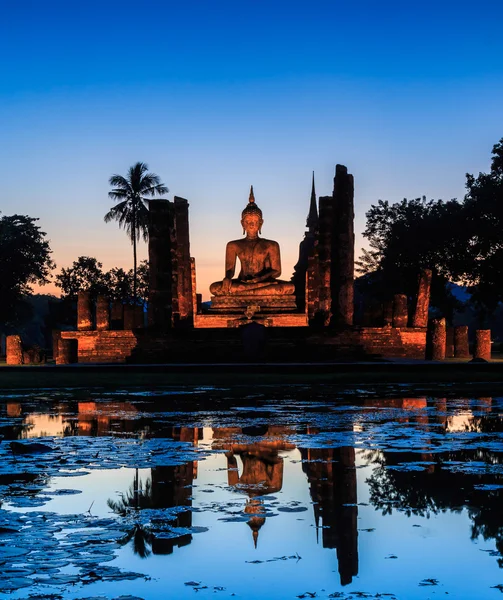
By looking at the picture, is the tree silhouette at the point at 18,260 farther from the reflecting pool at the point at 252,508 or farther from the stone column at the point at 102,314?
the reflecting pool at the point at 252,508

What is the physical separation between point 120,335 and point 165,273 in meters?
Answer: 2.30

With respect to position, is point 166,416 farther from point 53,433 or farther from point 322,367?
point 322,367

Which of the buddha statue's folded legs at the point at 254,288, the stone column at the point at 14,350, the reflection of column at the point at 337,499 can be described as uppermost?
the buddha statue's folded legs at the point at 254,288

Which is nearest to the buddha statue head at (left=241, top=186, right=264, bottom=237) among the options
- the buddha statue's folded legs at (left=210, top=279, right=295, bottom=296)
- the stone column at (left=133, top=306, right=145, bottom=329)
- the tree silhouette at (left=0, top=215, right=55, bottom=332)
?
the buddha statue's folded legs at (left=210, top=279, right=295, bottom=296)

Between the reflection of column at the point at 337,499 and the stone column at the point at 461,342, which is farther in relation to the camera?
the stone column at the point at 461,342

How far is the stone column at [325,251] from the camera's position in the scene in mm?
31234

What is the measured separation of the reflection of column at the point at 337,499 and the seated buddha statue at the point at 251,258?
26.3 meters

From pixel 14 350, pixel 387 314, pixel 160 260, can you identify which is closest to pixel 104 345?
pixel 160 260

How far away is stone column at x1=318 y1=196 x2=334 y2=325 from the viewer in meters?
31.2

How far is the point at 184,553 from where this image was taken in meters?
5.02

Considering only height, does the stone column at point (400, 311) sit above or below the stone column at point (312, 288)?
below

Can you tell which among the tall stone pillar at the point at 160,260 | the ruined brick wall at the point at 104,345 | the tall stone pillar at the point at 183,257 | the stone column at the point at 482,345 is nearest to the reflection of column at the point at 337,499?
the ruined brick wall at the point at 104,345

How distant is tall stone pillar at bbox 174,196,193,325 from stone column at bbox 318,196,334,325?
16.0 ft

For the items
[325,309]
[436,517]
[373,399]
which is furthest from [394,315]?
[436,517]
